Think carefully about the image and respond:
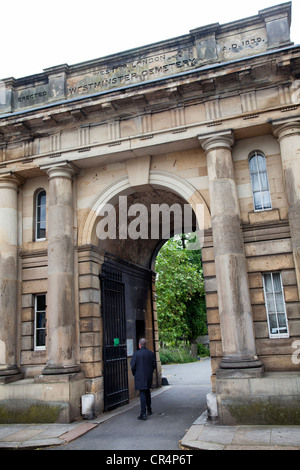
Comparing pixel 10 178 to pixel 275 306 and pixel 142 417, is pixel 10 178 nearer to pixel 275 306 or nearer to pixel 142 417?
pixel 142 417

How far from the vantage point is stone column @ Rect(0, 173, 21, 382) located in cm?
1049

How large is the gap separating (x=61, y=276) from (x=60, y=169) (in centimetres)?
283


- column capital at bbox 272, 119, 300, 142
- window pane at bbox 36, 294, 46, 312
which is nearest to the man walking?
window pane at bbox 36, 294, 46, 312

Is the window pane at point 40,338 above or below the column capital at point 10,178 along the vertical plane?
below

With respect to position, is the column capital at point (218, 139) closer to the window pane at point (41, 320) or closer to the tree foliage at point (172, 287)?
the window pane at point (41, 320)

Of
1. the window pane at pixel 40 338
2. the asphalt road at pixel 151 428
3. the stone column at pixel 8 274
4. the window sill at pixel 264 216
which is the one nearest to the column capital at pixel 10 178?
the stone column at pixel 8 274

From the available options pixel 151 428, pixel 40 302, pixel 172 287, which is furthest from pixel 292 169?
pixel 172 287

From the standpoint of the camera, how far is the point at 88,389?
9.98 m

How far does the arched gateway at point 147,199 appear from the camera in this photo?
891 centimetres

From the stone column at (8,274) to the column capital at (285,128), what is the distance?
699 cm

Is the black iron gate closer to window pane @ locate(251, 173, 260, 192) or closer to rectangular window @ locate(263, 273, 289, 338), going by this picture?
rectangular window @ locate(263, 273, 289, 338)

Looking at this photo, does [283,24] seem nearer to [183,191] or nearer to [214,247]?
[183,191]

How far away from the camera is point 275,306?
914cm

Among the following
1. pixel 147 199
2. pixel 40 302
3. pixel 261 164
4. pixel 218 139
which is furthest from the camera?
pixel 147 199
